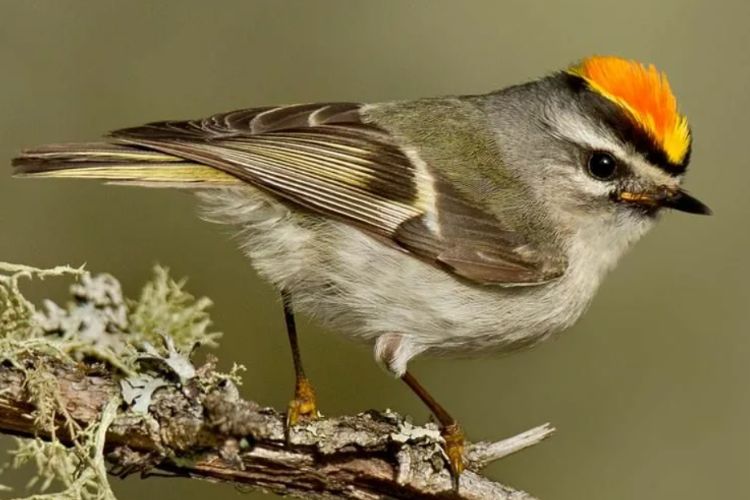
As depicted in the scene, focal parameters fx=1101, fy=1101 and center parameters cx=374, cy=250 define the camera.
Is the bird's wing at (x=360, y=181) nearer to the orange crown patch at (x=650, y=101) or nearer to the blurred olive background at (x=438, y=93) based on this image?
the orange crown patch at (x=650, y=101)

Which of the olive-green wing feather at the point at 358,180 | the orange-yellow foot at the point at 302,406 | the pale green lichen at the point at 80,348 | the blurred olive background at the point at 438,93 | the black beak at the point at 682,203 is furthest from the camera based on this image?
the blurred olive background at the point at 438,93

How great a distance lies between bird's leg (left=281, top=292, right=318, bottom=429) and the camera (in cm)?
215

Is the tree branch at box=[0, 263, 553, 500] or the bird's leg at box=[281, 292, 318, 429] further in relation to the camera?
the bird's leg at box=[281, 292, 318, 429]

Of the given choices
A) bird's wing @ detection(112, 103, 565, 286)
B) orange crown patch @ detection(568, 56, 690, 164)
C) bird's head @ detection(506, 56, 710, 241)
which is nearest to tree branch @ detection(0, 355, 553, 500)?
bird's wing @ detection(112, 103, 565, 286)

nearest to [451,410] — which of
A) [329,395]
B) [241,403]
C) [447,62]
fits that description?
[329,395]

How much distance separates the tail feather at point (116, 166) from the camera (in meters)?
2.17

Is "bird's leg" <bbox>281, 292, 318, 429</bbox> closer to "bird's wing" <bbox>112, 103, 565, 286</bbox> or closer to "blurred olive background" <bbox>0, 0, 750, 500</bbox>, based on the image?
"bird's wing" <bbox>112, 103, 565, 286</bbox>

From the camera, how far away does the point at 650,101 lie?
236 cm

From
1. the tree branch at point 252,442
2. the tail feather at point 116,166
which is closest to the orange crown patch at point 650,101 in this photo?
the tree branch at point 252,442

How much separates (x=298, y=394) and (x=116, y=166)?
2.04 feet

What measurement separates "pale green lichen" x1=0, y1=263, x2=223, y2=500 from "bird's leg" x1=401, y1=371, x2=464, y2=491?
0.50 m

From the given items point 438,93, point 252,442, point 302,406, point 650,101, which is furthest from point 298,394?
point 438,93

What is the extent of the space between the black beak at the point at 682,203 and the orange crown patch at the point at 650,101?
8 centimetres

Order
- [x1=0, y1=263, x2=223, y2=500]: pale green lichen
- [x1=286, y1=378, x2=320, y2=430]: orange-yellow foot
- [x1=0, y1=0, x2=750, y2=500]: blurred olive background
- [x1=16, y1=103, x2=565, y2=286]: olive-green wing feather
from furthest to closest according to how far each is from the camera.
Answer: [x1=0, y1=0, x2=750, y2=500]: blurred olive background
[x1=16, y1=103, x2=565, y2=286]: olive-green wing feather
[x1=286, y1=378, x2=320, y2=430]: orange-yellow foot
[x1=0, y1=263, x2=223, y2=500]: pale green lichen
